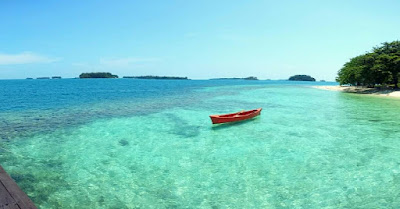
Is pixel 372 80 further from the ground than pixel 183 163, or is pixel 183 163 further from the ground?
pixel 372 80

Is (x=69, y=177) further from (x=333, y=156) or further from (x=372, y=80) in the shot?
(x=372, y=80)

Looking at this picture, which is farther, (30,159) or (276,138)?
(276,138)

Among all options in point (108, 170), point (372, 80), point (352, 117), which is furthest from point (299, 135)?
point (372, 80)

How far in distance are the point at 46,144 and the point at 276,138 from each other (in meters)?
13.6

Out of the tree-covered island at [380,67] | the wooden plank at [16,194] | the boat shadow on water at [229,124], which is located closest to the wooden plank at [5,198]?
the wooden plank at [16,194]

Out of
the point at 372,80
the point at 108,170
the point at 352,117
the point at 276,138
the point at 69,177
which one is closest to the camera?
the point at 69,177

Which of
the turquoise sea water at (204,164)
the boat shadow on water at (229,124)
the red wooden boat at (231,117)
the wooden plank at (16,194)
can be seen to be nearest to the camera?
the wooden plank at (16,194)

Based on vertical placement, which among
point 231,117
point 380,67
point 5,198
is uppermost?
point 380,67

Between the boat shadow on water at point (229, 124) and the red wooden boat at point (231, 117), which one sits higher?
the red wooden boat at point (231, 117)

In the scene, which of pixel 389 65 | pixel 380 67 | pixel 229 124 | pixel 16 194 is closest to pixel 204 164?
pixel 16 194

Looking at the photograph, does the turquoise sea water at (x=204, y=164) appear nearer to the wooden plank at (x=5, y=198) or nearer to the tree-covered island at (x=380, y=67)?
the wooden plank at (x=5, y=198)

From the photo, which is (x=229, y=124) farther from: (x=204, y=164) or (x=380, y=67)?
(x=380, y=67)

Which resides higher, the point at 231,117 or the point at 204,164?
the point at 231,117

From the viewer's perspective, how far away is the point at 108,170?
34.6 ft
